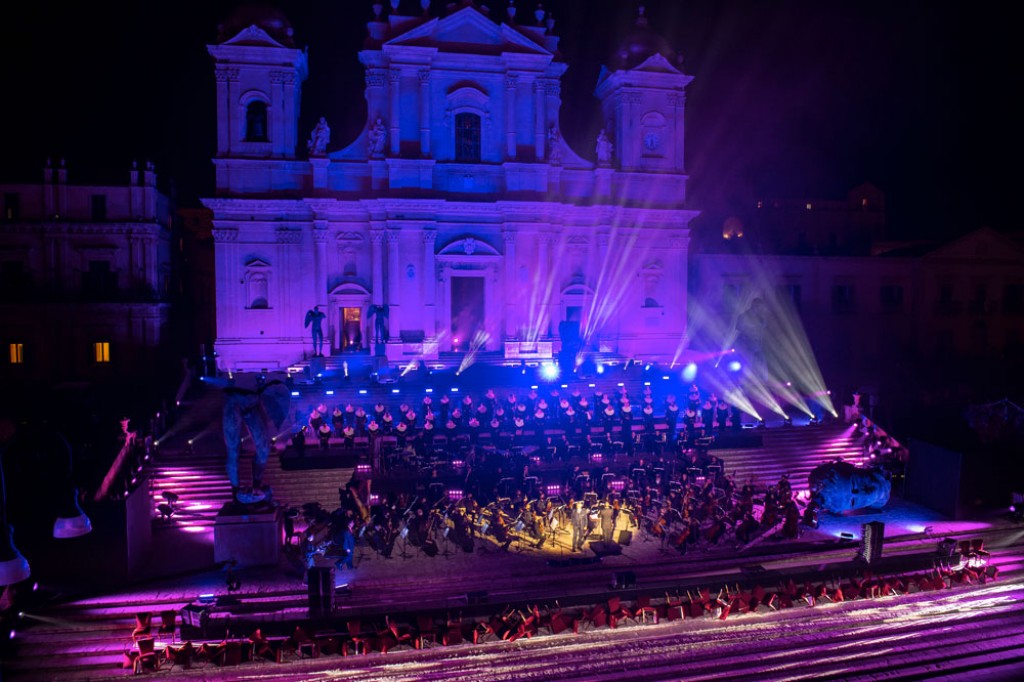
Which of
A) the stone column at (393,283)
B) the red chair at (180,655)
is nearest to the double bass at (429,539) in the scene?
the red chair at (180,655)

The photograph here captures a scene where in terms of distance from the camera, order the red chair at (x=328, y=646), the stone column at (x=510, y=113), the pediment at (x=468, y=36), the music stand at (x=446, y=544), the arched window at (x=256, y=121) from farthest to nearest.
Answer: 1. the stone column at (x=510, y=113)
2. the arched window at (x=256, y=121)
3. the pediment at (x=468, y=36)
4. the music stand at (x=446, y=544)
5. the red chair at (x=328, y=646)

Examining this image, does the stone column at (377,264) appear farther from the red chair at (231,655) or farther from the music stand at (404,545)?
the red chair at (231,655)

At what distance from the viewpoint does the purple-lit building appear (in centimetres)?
3281

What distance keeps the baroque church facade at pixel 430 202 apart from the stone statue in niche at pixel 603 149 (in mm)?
70

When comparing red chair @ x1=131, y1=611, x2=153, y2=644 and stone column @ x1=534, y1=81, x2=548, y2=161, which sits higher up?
stone column @ x1=534, y1=81, x2=548, y2=161

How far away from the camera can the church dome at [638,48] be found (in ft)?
113

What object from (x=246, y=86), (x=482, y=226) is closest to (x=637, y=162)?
(x=482, y=226)

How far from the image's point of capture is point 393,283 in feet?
106

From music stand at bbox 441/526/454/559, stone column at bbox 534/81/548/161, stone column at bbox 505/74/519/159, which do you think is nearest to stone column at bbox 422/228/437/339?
stone column at bbox 505/74/519/159

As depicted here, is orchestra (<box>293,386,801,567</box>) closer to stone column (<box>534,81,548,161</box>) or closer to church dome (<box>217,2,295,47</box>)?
stone column (<box>534,81,548,161</box>)

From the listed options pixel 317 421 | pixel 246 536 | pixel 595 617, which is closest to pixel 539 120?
pixel 317 421

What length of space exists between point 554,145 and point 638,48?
6606mm

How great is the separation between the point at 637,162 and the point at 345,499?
23899 millimetres

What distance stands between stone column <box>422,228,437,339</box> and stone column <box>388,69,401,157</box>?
410cm
